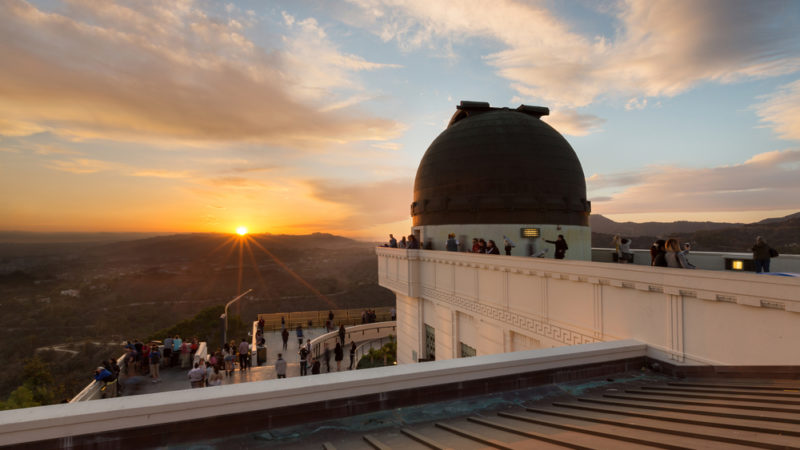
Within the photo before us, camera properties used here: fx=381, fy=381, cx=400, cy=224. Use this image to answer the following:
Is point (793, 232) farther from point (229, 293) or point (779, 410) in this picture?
point (229, 293)

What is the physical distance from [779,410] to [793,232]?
260 feet

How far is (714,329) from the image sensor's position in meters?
6.56

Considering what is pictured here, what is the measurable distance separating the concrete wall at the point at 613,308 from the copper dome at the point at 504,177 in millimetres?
3422

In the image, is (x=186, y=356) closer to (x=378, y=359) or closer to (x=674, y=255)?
(x=378, y=359)

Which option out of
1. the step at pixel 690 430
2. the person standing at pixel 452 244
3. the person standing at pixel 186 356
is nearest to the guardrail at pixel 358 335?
the person standing at pixel 186 356

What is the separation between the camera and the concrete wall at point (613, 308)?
594 centimetres

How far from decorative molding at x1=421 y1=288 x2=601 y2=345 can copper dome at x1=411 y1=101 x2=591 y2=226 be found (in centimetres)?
437

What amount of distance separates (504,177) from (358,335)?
60.4 ft

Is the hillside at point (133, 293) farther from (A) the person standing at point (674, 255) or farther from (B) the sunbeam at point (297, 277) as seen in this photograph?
(A) the person standing at point (674, 255)

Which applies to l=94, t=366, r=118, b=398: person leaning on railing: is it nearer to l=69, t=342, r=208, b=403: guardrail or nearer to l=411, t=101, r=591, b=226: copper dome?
l=69, t=342, r=208, b=403: guardrail

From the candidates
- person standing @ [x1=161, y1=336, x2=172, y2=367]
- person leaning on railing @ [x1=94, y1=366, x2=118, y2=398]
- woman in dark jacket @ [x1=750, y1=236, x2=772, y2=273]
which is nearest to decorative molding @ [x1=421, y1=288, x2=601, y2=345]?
woman in dark jacket @ [x1=750, y1=236, x2=772, y2=273]

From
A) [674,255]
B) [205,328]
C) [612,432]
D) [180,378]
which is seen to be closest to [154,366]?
[180,378]

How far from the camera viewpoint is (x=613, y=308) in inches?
336

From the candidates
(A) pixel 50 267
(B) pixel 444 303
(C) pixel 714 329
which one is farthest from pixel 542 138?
(A) pixel 50 267
